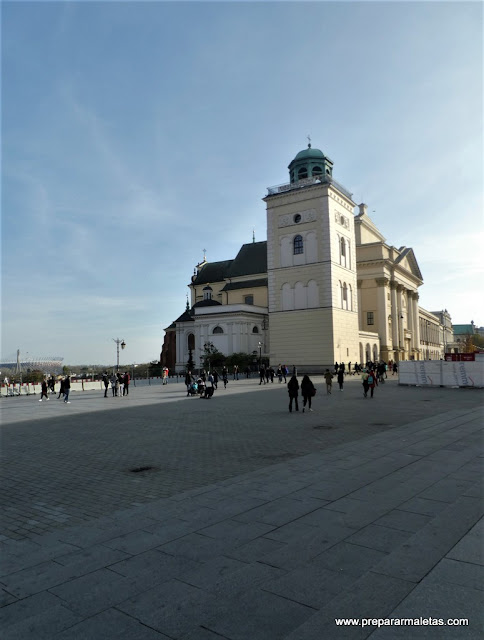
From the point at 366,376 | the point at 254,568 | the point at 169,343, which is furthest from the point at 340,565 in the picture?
the point at 169,343

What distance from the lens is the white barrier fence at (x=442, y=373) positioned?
2711cm

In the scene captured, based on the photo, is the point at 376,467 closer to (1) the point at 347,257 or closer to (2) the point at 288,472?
(2) the point at 288,472

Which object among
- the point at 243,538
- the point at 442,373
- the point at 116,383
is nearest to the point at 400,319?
the point at 442,373

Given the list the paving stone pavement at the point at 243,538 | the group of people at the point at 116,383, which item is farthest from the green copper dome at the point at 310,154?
the paving stone pavement at the point at 243,538

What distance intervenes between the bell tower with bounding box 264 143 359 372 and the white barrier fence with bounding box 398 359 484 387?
1754 centimetres

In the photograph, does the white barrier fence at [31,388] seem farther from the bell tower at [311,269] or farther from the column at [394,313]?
the column at [394,313]

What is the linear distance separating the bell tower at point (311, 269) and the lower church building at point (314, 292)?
0.11 metres

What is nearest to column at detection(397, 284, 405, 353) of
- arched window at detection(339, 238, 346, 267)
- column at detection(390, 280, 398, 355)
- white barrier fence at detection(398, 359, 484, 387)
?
column at detection(390, 280, 398, 355)

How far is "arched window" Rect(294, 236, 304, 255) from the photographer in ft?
167

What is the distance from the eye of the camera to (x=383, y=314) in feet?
202

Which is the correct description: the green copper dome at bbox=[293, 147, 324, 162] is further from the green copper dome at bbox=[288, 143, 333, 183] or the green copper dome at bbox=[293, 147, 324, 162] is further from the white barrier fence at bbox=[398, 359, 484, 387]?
the white barrier fence at bbox=[398, 359, 484, 387]

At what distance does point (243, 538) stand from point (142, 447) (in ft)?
20.0

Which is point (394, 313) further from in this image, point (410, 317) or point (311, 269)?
point (311, 269)

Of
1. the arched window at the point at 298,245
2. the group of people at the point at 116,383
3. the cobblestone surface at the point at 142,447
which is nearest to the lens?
the cobblestone surface at the point at 142,447
